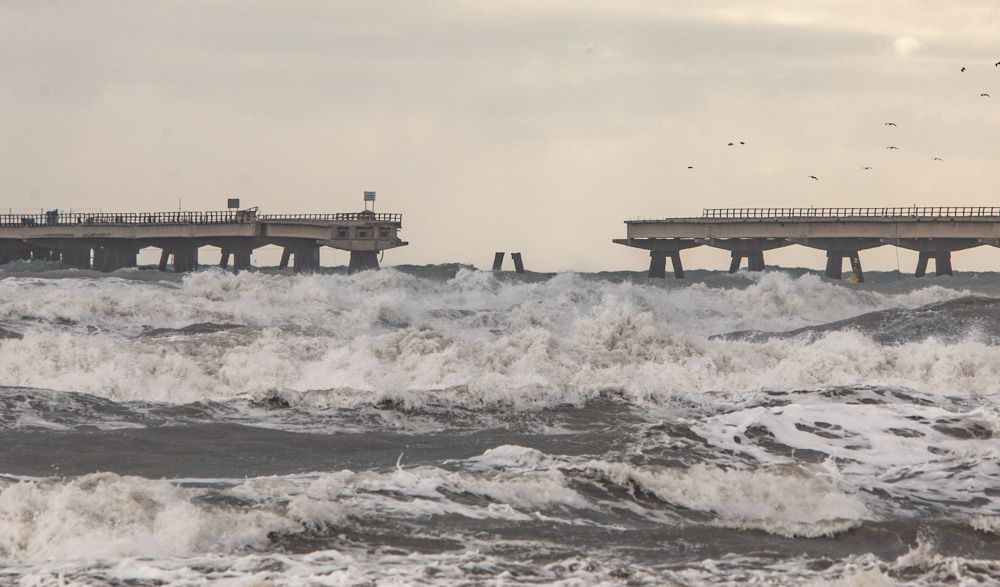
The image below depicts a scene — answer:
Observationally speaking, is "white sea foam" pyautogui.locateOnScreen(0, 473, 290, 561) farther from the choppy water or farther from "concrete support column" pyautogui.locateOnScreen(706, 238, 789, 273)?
"concrete support column" pyautogui.locateOnScreen(706, 238, 789, 273)

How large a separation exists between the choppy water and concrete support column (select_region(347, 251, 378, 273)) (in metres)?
41.9

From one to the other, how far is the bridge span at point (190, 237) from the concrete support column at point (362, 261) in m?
0.06

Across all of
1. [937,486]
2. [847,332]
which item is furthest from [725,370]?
[937,486]

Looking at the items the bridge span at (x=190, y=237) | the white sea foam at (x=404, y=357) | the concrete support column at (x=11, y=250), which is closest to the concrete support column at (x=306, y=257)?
the bridge span at (x=190, y=237)

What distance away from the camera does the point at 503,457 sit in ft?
63.0

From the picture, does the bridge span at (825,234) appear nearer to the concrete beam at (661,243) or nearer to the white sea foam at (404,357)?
the concrete beam at (661,243)

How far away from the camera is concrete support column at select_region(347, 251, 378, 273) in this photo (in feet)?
279

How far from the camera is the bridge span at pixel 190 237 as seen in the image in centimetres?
8588

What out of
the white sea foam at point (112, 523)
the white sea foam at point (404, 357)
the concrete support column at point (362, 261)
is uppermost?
the concrete support column at point (362, 261)

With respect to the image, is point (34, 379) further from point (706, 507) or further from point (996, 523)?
point (996, 523)

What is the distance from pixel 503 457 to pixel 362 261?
66.9 m

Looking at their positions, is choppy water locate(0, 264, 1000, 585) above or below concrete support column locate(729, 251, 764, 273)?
below

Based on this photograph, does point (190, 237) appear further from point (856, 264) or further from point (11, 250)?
point (856, 264)

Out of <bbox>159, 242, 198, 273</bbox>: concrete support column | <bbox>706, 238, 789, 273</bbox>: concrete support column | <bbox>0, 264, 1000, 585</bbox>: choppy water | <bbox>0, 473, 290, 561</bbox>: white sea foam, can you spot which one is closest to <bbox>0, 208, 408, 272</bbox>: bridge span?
<bbox>159, 242, 198, 273</bbox>: concrete support column
